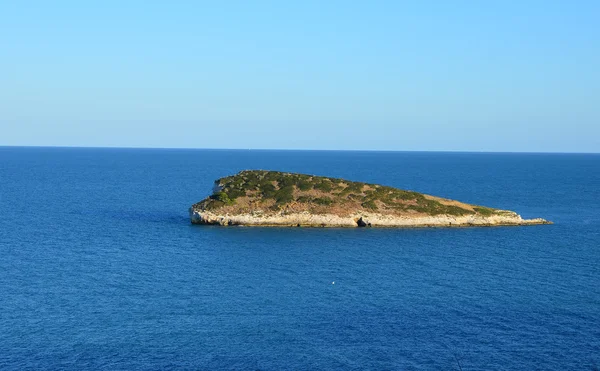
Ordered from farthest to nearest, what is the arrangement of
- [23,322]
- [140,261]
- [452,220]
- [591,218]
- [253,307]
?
[591,218], [452,220], [140,261], [253,307], [23,322]

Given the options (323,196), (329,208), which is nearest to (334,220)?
(329,208)

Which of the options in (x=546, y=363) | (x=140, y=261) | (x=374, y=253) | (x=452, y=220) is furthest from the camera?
(x=452, y=220)

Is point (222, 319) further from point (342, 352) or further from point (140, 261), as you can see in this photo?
point (140, 261)

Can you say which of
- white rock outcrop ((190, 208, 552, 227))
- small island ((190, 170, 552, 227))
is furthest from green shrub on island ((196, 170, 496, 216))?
white rock outcrop ((190, 208, 552, 227))

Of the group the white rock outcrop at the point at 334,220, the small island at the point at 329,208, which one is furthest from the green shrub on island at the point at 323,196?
the white rock outcrop at the point at 334,220

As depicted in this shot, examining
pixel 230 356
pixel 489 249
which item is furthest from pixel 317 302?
pixel 489 249

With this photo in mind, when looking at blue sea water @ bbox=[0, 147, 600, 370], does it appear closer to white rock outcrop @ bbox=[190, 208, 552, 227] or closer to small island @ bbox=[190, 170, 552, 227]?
white rock outcrop @ bbox=[190, 208, 552, 227]

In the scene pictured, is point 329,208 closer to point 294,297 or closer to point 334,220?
point 334,220

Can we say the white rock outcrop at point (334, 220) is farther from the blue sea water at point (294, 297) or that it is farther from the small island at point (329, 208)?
the blue sea water at point (294, 297)
